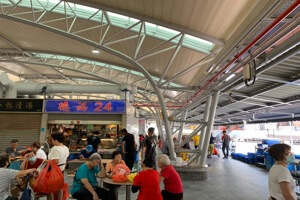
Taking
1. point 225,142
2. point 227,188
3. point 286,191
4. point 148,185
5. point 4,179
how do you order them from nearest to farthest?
point 286,191 → point 4,179 → point 148,185 → point 227,188 → point 225,142

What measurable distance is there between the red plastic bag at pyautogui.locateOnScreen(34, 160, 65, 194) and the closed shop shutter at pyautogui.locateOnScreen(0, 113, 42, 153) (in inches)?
268

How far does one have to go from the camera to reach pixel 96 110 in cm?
991

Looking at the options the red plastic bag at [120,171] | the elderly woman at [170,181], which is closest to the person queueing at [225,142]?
the elderly woman at [170,181]

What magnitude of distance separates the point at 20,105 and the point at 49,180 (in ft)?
24.6

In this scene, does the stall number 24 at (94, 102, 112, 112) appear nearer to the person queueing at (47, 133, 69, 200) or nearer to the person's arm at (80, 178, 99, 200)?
the person queueing at (47, 133, 69, 200)

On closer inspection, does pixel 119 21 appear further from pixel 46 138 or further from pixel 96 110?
pixel 46 138

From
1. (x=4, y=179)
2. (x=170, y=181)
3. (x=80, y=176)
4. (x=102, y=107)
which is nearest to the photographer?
(x=4, y=179)

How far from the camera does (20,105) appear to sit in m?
10.0

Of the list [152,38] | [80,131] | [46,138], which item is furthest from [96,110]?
[152,38]

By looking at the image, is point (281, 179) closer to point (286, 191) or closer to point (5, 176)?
point (286, 191)

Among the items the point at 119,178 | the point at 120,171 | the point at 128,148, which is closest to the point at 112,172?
the point at 120,171

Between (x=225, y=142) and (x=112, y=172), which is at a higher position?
(x=225, y=142)

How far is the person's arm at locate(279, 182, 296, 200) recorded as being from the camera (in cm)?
252

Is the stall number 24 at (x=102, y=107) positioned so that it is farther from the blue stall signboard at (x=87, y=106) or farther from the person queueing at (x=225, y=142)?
the person queueing at (x=225, y=142)
